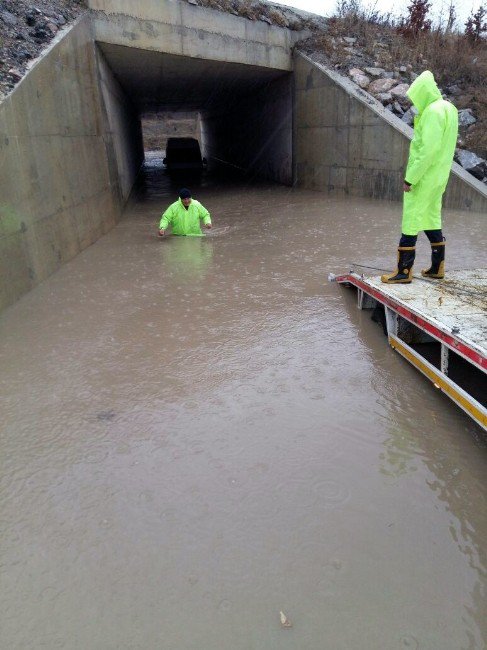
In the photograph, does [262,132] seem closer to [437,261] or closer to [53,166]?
[53,166]

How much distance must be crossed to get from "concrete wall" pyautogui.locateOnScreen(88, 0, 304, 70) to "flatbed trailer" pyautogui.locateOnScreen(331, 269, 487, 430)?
794cm

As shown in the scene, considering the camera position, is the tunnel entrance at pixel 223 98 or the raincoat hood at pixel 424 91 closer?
the raincoat hood at pixel 424 91

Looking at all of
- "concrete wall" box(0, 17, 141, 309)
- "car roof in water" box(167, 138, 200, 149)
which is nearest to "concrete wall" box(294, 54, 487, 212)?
"concrete wall" box(0, 17, 141, 309)

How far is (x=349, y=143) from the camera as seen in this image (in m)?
12.4

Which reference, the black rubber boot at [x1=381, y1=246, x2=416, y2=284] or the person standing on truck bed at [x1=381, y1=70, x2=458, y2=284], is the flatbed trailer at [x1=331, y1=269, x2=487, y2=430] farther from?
the person standing on truck bed at [x1=381, y1=70, x2=458, y2=284]

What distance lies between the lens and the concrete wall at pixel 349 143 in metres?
10.9

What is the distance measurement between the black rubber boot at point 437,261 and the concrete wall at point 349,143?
6124mm

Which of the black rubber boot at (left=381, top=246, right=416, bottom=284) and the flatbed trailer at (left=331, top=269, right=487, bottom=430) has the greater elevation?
the black rubber boot at (left=381, top=246, right=416, bottom=284)

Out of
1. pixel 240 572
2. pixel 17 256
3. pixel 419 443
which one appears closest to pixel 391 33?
pixel 17 256

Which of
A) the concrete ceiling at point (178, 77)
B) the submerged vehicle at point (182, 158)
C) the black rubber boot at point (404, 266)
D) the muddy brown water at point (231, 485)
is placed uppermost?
the concrete ceiling at point (178, 77)

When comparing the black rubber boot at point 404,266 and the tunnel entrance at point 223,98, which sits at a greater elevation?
the tunnel entrance at point 223,98

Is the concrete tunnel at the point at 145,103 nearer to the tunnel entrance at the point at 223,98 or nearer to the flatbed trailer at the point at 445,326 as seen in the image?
the tunnel entrance at the point at 223,98

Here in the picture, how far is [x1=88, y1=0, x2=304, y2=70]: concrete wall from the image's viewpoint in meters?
9.58

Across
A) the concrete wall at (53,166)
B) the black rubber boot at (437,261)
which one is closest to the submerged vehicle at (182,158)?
the concrete wall at (53,166)
